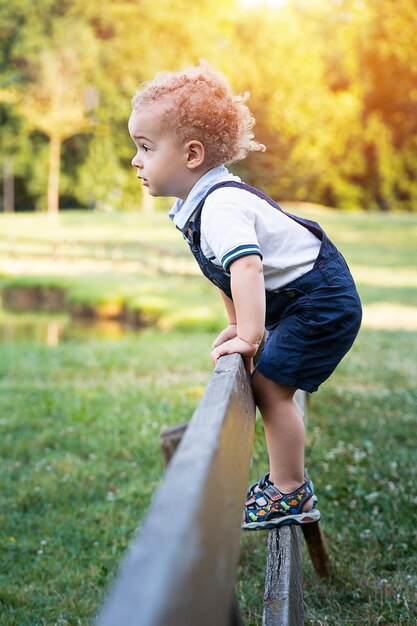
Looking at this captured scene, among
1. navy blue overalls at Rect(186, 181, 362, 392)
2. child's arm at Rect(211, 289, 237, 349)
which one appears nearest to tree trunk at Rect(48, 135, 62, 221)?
→ child's arm at Rect(211, 289, 237, 349)

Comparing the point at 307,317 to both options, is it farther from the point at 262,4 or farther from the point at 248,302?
the point at 262,4

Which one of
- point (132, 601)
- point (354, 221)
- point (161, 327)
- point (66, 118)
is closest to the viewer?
point (132, 601)

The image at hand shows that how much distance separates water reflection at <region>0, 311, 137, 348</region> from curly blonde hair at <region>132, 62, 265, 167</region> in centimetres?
1078

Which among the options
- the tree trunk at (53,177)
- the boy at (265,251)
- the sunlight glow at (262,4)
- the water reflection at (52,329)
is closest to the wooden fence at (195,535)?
the boy at (265,251)

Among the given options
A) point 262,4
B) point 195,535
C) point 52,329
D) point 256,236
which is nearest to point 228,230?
point 256,236

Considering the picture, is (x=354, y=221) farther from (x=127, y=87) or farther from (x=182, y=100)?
(x=182, y=100)

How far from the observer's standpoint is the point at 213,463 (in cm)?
116

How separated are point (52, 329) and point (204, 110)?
499 inches

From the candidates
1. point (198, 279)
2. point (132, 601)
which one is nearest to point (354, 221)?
point (198, 279)

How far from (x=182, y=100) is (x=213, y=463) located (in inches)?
58.4

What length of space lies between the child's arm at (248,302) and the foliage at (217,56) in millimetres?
27873

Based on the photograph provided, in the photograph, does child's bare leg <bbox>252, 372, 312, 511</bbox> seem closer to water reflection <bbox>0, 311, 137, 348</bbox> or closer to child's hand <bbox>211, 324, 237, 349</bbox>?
child's hand <bbox>211, 324, 237, 349</bbox>

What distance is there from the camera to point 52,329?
48.4 feet

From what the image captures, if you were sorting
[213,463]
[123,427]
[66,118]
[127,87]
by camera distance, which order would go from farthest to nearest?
[127,87] < [66,118] < [123,427] < [213,463]
